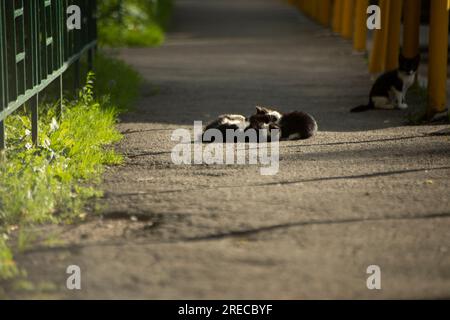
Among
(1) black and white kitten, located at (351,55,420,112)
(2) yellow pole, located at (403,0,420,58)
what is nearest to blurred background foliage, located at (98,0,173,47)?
(2) yellow pole, located at (403,0,420,58)

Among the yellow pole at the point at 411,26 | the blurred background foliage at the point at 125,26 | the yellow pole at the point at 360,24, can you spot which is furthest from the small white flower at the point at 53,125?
the blurred background foliage at the point at 125,26

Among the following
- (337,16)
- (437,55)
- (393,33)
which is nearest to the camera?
(437,55)

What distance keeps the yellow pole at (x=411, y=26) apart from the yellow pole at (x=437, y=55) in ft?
3.47

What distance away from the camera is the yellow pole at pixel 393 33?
1370cm

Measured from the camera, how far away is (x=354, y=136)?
1004 centimetres

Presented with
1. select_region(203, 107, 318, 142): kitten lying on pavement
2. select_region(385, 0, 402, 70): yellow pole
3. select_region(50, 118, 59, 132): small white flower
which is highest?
select_region(385, 0, 402, 70): yellow pole

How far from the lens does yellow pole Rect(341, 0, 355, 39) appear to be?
66.5ft

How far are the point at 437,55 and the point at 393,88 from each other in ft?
3.56

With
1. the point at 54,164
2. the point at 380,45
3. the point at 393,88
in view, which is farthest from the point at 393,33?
the point at 54,164

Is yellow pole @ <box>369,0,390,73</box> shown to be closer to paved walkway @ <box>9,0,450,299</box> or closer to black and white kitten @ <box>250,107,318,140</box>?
paved walkway @ <box>9,0,450,299</box>

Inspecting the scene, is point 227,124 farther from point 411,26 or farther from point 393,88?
point 411,26

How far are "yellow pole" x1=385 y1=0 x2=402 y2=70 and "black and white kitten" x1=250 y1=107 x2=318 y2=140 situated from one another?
418cm

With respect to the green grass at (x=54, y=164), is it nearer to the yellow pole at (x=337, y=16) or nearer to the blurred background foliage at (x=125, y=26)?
the blurred background foliage at (x=125, y=26)

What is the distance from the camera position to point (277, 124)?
9.91 m
